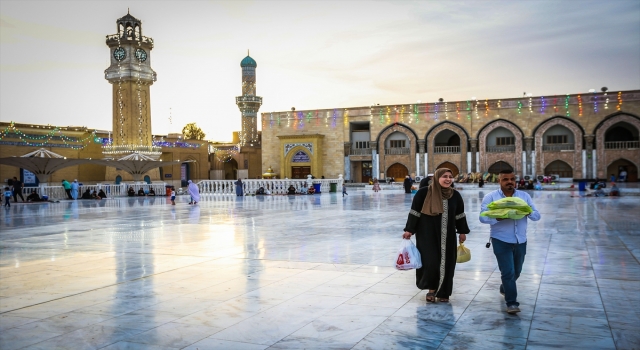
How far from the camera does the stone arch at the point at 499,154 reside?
3594 cm

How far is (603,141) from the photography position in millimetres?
34156

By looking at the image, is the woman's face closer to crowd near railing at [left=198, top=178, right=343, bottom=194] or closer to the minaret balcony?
crowd near railing at [left=198, top=178, right=343, bottom=194]

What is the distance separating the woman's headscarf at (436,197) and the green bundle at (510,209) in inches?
14.3

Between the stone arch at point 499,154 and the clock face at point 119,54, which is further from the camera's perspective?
the stone arch at point 499,154

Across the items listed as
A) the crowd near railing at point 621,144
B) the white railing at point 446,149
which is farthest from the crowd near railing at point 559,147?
the white railing at point 446,149

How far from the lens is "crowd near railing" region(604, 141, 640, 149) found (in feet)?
111

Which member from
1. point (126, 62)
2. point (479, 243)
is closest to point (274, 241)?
point (479, 243)

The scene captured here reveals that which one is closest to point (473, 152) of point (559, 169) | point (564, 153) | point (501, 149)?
point (501, 149)

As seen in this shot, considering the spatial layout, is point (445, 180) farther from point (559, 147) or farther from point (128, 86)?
point (559, 147)

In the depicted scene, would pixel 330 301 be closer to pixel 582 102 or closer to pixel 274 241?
pixel 274 241

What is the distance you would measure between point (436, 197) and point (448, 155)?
34.0 metres

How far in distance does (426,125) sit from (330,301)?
3434cm

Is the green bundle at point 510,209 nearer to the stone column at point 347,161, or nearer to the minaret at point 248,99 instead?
the stone column at point 347,161

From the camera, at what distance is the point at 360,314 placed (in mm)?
4355
